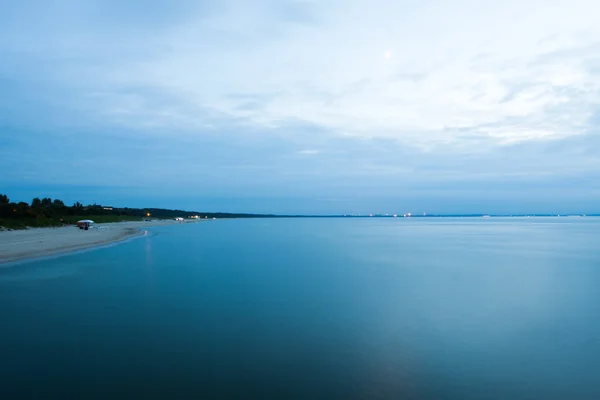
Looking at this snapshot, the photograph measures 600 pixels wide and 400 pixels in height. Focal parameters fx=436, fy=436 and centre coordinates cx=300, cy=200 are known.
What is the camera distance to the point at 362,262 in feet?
100

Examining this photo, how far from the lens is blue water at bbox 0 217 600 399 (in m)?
8.20

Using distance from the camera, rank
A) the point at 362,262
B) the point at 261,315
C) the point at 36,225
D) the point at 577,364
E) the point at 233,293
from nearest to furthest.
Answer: the point at 577,364 → the point at 261,315 → the point at 233,293 → the point at 362,262 → the point at 36,225

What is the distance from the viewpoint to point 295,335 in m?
11.6

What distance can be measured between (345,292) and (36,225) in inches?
2497

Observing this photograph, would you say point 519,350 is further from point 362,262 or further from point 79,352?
point 362,262

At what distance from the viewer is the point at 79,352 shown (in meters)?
9.89

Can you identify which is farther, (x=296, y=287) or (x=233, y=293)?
(x=296, y=287)

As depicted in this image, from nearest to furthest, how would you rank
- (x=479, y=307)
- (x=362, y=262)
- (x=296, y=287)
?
(x=479, y=307), (x=296, y=287), (x=362, y=262)

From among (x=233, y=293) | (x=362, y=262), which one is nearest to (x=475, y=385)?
(x=233, y=293)

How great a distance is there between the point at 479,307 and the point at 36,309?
584 inches

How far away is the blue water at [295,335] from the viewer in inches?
323

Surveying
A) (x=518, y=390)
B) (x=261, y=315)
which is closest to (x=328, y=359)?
(x=518, y=390)

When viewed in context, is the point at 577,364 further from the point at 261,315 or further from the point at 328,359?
the point at 261,315

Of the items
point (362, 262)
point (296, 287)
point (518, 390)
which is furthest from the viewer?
point (362, 262)
